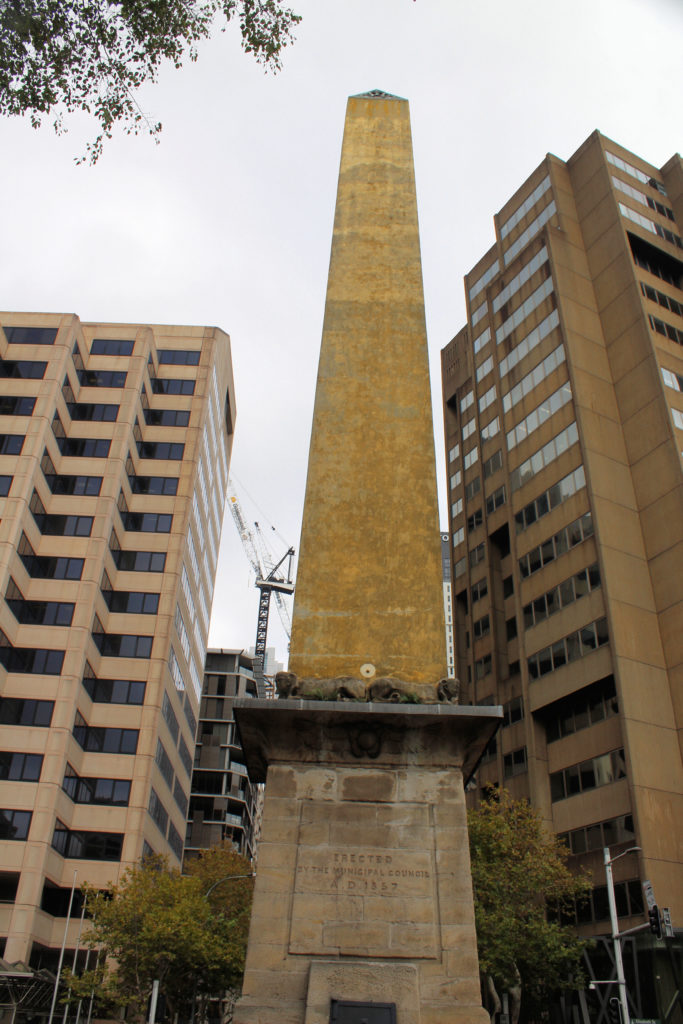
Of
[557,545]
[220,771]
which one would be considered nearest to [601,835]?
[557,545]

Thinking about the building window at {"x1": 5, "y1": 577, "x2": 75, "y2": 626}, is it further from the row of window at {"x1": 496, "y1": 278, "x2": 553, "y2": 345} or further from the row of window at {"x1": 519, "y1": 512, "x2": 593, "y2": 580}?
the row of window at {"x1": 496, "y1": 278, "x2": 553, "y2": 345}

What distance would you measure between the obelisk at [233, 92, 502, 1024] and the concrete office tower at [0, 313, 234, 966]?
40871 millimetres

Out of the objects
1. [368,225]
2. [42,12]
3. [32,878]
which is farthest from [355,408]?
[32,878]

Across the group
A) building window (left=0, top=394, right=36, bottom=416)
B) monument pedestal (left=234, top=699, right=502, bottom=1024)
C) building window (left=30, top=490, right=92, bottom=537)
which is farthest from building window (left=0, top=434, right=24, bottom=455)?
monument pedestal (left=234, top=699, right=502, bottom=1024)

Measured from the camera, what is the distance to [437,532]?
1138 cm

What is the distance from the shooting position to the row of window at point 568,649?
43.3 meters

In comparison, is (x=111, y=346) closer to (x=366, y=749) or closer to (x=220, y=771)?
(x=220, y=771)

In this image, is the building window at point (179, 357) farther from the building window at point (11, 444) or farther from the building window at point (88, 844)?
the building window at point (88, 844)

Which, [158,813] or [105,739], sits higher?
[105,739]

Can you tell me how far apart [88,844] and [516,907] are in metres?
27.6

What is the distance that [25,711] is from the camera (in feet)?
160

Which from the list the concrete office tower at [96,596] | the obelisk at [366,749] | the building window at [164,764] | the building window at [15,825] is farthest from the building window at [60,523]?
the obelisk at [366,749]

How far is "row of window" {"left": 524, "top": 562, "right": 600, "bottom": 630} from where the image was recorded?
4478cm

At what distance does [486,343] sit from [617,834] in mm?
36295
